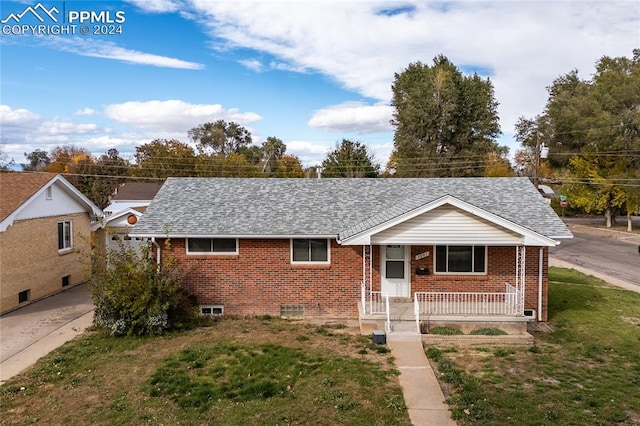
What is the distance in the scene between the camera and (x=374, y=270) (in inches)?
571

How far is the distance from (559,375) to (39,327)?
1411cm

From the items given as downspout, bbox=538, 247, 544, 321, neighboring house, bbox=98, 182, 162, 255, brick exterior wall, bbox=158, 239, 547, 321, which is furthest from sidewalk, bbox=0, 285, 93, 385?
downspout, bbox=538, 247, 544, 321

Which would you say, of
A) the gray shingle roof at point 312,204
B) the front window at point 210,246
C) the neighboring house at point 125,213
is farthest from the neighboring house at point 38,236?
the gray shingle roof at point 312,204

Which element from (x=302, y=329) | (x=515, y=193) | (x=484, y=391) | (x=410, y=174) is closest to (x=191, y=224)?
(x=302, y=329)

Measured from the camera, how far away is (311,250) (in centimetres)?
1449

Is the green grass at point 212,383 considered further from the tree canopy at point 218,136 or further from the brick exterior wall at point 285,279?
the tree canopy at point 218,136

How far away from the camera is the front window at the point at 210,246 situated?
14625 mm

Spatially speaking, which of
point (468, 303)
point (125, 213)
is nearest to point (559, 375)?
point (468, 303)

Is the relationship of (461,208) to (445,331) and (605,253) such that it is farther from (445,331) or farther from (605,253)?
(605,253)

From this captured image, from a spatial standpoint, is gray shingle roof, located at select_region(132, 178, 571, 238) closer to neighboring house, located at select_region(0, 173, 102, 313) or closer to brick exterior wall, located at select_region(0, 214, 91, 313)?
brick exterior wall, located at select_region(0, 214, 91, 313)

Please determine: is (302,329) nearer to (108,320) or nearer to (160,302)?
(160,302)

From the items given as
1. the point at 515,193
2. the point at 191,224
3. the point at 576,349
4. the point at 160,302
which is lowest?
the point at 576,349

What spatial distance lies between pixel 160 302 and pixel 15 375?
Answer: 365 centimetres

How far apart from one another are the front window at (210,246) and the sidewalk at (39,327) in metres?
3.85
